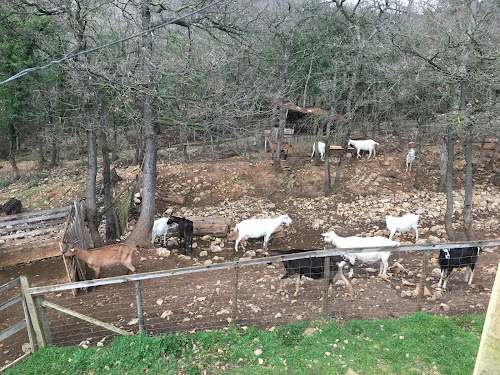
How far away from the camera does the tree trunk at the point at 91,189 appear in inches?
359

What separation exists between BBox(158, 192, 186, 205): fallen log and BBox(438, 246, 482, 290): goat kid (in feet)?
35.9

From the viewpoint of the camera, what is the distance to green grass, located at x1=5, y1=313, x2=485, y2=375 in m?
4.47

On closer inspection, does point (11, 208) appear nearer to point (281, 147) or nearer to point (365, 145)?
point (281, 147)

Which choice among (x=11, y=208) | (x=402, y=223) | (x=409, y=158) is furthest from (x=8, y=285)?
(x=409, y=158)

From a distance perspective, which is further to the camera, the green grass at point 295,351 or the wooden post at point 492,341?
the green grass at point 295,351

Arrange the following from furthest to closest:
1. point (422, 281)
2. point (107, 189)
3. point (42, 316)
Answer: point (107, 189)
point (422, 281)
point (42, 316)

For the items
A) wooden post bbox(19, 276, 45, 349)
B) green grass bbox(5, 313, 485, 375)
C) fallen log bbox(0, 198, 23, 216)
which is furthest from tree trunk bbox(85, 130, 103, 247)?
fallen log bbox(0, 198, 23, 216)

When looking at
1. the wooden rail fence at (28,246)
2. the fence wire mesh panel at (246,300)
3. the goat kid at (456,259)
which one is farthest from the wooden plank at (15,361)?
the goat kid at (456,259)

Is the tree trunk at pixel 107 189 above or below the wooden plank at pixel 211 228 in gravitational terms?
above

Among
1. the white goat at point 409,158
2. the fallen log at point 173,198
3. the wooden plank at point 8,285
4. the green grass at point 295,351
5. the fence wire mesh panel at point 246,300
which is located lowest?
the fence wire mesh panel at point 246,300

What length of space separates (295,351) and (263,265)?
12.0ft

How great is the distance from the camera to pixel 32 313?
197 inches

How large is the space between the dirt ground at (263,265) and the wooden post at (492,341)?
13.0 feet

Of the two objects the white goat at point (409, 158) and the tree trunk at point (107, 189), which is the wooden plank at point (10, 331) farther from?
the white goat at point (409, 158)
